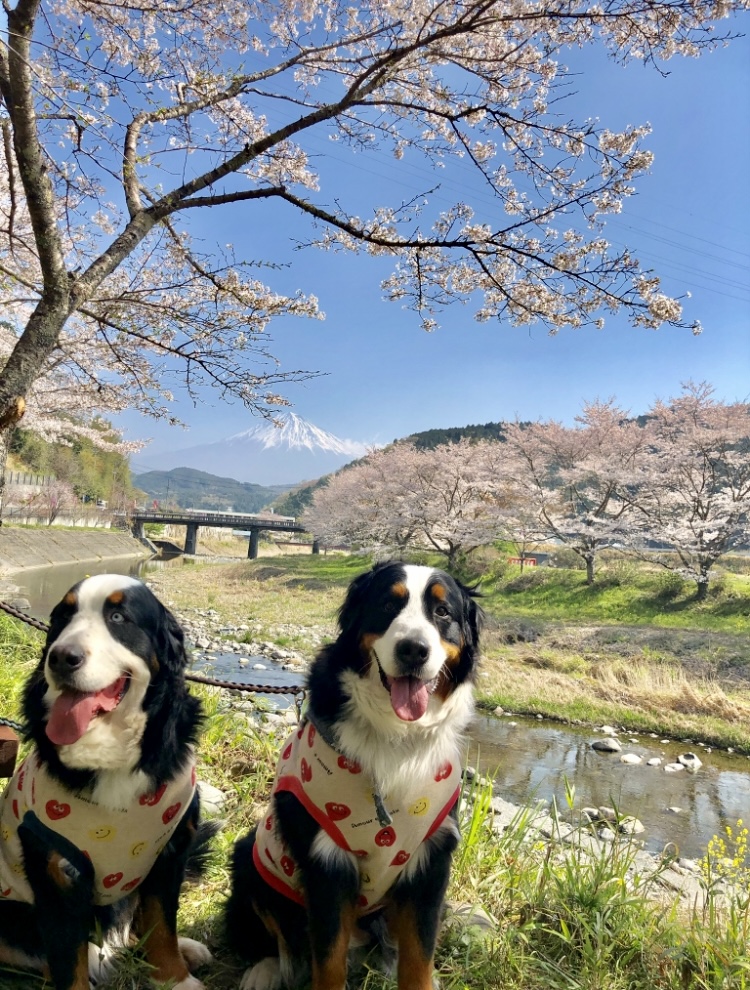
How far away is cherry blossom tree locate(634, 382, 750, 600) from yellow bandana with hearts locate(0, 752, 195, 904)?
73.2 ft

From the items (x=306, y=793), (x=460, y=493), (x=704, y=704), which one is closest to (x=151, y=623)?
(x=306, y=793)

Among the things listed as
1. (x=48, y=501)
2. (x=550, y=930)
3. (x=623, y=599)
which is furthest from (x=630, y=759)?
(x=48, y=501)

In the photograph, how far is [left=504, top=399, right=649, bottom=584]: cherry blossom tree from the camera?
81.3 ft

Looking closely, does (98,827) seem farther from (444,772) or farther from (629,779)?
(629,779)

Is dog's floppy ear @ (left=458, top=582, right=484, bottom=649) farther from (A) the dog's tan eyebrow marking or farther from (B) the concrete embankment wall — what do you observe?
(B) the concrete embankment wall

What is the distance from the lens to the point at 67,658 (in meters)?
1.67

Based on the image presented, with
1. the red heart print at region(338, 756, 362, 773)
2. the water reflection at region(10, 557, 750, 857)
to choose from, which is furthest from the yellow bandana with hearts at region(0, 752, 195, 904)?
the water reflection at region(10, 557, 750, 857)

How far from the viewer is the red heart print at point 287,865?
191cm

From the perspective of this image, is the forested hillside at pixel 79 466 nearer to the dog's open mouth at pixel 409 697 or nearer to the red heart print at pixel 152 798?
the red heart print at pixel 152 798

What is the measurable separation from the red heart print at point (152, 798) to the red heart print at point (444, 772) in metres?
0.91

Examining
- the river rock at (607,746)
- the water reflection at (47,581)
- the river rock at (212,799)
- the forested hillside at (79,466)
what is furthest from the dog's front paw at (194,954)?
the forested hillside at (79,466)

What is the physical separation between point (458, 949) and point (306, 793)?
1.05 metres

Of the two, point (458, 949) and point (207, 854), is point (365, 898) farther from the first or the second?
point (207, 854)

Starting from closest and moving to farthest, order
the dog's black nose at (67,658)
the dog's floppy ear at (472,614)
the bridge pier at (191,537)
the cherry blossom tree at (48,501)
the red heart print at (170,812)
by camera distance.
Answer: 1. the dog's black nose at (67,658)
2. the red heart print at (170,812)
3. the dog's floppy ear at (472,614)
4. the cherry blossom tree at (48,501)
5. the bridge pier at (191,537)
